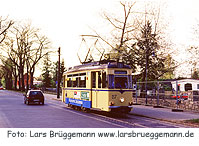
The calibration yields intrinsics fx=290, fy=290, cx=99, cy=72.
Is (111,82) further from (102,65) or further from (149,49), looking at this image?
(149,49)

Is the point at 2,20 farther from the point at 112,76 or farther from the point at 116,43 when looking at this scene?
the point at 112,76

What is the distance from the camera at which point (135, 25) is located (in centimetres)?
3741

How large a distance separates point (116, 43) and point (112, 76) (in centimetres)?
2095

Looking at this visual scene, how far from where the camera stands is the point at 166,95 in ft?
72.7

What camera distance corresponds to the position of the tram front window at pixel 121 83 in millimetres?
16870

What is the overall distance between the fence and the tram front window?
5.17m

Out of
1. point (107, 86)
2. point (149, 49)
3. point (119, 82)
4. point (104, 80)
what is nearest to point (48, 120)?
point (107, 86)

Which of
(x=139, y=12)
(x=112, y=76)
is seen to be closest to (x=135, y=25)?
(x=139, y=12)

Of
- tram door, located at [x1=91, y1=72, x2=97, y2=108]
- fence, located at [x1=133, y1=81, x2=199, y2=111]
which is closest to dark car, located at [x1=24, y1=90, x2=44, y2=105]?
fence, located at [x1=133, y1=81, x2=199, y2=111]

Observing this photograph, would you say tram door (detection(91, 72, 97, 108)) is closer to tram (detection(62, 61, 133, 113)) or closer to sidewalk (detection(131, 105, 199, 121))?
tram (detection(62, 61, 133, 113))

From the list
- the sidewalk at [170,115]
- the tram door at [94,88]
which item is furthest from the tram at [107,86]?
the sidewalk at [170,115]

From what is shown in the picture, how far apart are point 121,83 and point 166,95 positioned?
6.50 meters

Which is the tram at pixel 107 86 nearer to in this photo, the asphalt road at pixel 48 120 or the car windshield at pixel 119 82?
the car windshield at pixel 119 82

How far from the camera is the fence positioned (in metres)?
20.0
